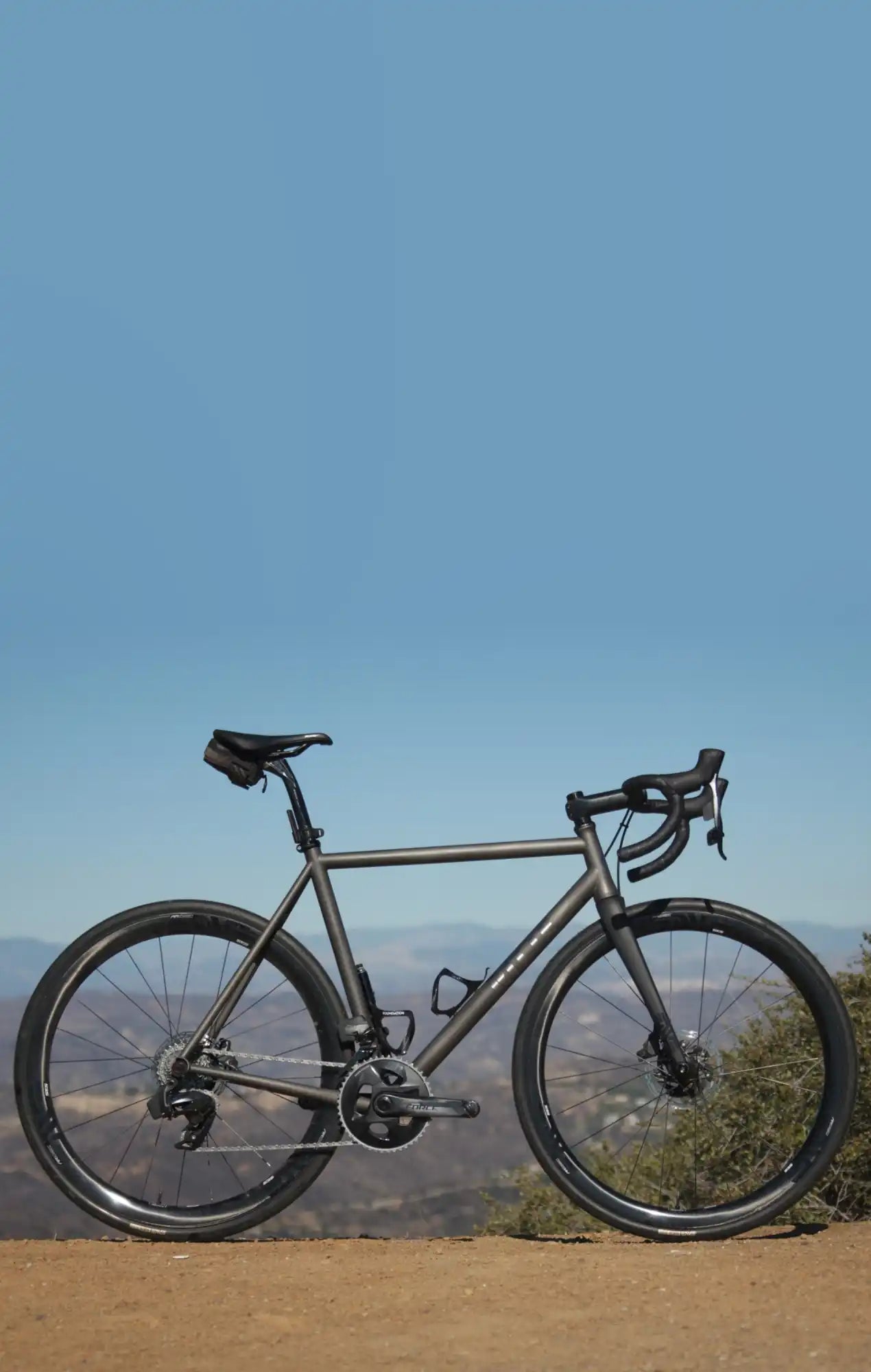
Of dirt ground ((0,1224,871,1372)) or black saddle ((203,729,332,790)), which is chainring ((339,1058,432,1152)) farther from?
black saddle ((203,729,332,790))

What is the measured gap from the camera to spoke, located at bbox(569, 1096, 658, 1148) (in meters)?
6.01

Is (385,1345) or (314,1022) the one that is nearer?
(385,1345)

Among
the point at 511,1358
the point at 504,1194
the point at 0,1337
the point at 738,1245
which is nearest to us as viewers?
the point at 511,1358

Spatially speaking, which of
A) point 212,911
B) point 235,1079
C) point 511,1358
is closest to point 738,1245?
point 511,1358

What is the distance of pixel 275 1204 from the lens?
607 centimetres

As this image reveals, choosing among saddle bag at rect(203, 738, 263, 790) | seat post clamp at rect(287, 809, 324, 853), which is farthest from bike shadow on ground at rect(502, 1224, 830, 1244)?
saddle bag at rect(203, 738, 263, 790)

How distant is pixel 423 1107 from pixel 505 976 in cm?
64

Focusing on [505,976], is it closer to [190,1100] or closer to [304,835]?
[304,835]

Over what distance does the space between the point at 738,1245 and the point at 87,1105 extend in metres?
2.85

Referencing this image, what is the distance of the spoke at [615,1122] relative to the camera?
6.01 metres

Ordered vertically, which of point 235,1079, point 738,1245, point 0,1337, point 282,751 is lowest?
point 0,1337

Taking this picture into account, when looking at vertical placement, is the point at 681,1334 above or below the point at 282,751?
below

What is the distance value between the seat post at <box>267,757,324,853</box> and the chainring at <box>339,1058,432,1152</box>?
37.6 inches

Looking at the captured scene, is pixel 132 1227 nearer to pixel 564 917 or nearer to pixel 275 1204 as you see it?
pixel 275 1204
